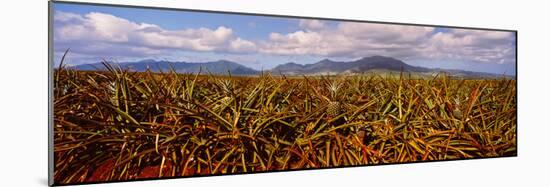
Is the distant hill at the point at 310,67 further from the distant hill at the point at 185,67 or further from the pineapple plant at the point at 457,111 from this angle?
the pineapple plant at the point at 457,111

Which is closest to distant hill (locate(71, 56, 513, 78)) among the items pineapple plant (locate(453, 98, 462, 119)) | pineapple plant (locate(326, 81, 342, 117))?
pineapple plant (locate(326, 81, 342, 117))

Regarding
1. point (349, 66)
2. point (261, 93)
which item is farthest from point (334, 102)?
point (261, 93)

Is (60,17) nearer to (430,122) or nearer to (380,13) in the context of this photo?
(380,13)

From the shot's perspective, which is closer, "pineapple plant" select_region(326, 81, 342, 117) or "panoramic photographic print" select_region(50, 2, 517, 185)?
"panoramic photographic print" select_region(50, 2, 517, 185)

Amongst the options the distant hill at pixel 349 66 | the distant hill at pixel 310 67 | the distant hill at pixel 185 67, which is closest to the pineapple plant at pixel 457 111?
the distant hill at pixel 310 67

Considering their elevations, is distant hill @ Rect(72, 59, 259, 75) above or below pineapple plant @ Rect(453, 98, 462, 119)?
above

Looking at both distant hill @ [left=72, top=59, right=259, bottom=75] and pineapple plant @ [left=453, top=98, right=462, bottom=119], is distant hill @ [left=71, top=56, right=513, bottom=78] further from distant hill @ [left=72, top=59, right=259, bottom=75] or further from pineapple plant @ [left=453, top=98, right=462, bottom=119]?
pineapple plant @ [left=453, top=98, right=462, bottom=119]

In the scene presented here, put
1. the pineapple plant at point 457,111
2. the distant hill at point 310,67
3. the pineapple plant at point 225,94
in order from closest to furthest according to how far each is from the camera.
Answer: the distant hill at point 310,67, the pineapple plant at point 225,94, the pineapple plant at point 457,111

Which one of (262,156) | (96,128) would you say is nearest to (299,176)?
(262,156)
